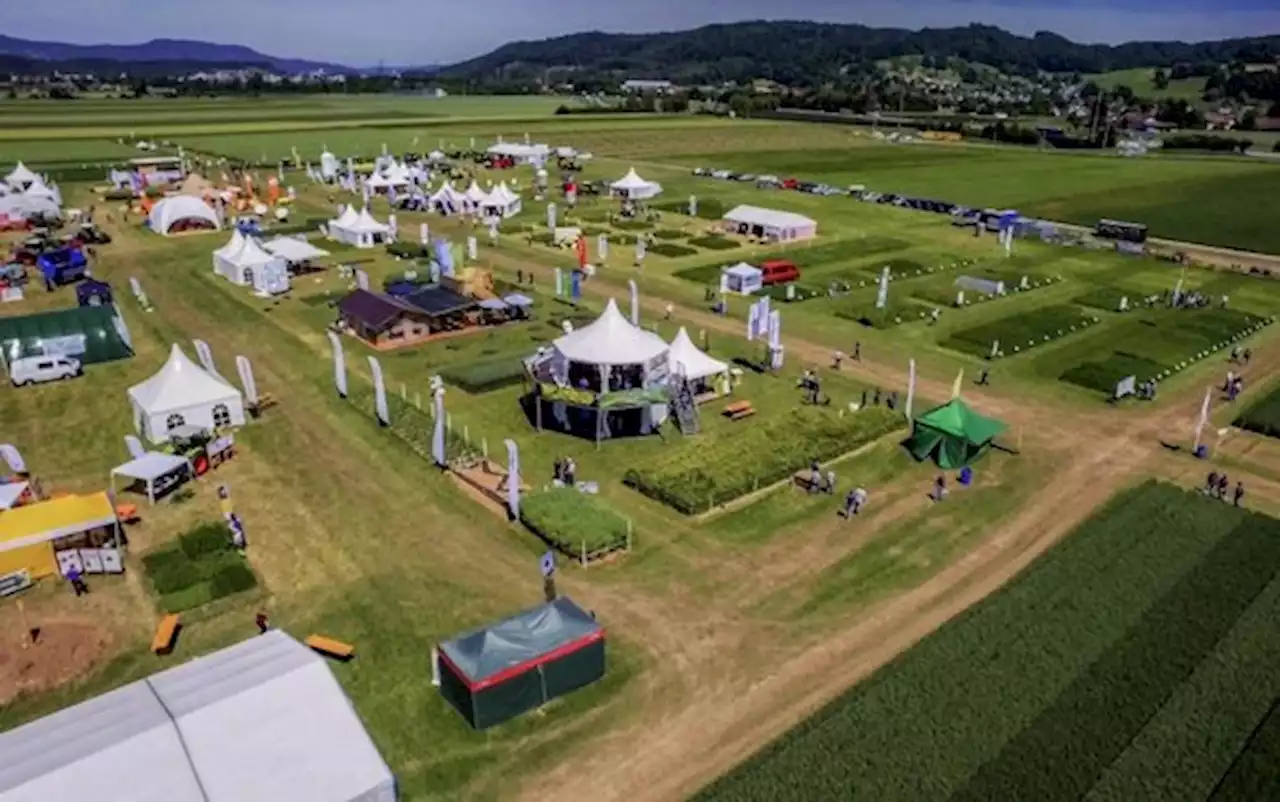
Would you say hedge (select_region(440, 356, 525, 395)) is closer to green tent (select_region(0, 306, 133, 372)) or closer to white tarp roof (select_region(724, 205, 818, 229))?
green tent (select_region(0, 306, 133, 372))

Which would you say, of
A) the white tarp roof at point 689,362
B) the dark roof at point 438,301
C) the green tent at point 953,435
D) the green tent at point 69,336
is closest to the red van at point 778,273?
the dark roof at point 438,301

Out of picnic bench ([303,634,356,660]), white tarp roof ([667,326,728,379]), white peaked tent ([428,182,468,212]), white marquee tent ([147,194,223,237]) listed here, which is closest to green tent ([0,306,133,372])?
white tarp roof ([667,326,728,379])

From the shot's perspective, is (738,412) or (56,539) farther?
(738,412)

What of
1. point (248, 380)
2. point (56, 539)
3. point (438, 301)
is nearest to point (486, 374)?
point (438, 301)

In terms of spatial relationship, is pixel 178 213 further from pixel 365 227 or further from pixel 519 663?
pixel 519 663

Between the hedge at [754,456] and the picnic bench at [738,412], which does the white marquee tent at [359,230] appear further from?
the hedge at [754,456]

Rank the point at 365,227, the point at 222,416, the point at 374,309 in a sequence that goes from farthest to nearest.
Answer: the point at 365,227, the point at 374,309, the point at 222,416

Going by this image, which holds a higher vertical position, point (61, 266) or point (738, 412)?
point (61, 266)
